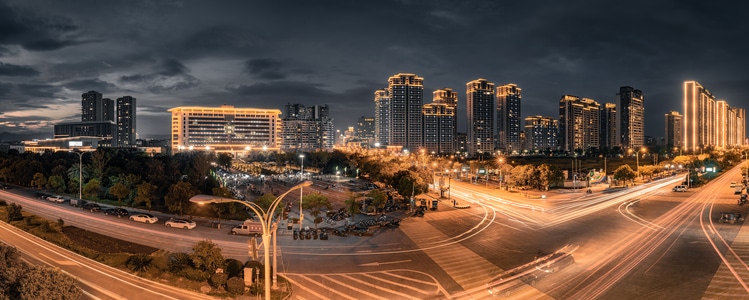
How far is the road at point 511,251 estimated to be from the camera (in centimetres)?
A: 2100

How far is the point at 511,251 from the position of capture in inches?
1116

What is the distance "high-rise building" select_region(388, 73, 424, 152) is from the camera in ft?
609

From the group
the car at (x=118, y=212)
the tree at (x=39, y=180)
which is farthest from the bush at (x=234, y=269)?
the tree at (x=39, y=180)

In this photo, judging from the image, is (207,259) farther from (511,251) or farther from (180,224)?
(511,251)

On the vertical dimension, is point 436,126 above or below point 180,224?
above

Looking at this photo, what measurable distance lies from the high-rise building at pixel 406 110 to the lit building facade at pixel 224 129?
2117 inches

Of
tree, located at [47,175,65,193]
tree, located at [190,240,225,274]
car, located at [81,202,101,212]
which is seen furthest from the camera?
tree, located at [47,175,65,193]

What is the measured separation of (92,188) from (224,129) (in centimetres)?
13614

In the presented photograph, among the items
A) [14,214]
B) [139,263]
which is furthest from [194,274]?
[14,214]

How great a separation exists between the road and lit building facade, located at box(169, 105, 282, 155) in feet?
437

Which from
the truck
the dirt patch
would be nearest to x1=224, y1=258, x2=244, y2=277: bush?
the dirt patch

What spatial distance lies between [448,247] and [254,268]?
14.0m

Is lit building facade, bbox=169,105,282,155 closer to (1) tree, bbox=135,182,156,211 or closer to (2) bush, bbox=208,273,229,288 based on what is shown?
(1) tree, bbox=135,182,156,211

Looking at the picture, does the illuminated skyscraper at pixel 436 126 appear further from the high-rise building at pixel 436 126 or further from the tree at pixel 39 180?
the tree at pixel 39 180
